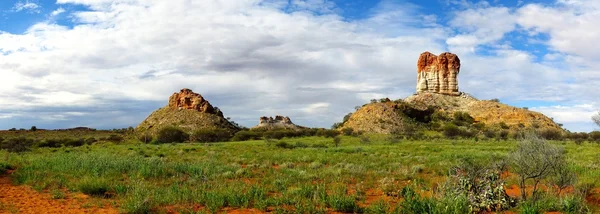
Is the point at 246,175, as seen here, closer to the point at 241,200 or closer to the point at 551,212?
the point at 241,200

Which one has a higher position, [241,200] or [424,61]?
[424,61]

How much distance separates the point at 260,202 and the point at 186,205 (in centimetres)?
174

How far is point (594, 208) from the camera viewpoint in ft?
31.9

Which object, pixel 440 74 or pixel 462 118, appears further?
pixel 440 74

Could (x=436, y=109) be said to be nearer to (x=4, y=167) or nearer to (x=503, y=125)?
(x=503, y=125)

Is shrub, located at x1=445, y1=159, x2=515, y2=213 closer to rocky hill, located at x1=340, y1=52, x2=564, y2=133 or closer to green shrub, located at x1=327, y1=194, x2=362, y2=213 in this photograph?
green shrub, located at x1=327, y1=194, x2=362, y2=213

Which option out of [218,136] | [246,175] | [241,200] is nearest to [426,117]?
[218,136]

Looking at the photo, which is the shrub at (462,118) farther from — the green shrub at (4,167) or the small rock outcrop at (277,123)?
the green shrub at (4,167)

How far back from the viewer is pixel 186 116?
82.7 m

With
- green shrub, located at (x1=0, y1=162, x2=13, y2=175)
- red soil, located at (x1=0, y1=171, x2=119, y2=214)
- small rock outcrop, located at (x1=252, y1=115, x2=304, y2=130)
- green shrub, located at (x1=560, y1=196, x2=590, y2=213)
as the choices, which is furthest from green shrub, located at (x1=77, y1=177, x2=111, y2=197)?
small rock outcrop, located at (x1=252, y1=115, x2=304, y2=130)

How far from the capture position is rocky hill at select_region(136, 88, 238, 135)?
3132 inches

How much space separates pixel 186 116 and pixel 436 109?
51244 millimetres

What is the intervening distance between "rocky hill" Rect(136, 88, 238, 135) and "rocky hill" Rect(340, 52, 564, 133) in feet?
81.5

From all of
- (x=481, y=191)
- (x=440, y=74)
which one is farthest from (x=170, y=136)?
(x=440, y=74)
